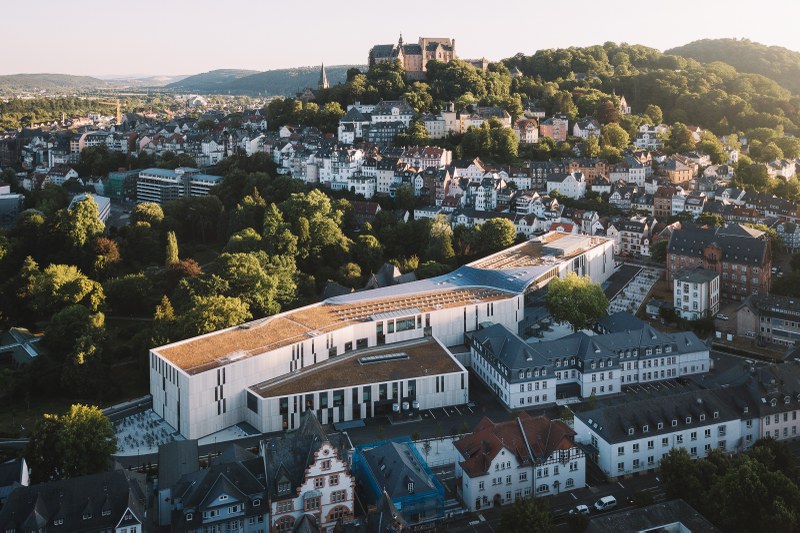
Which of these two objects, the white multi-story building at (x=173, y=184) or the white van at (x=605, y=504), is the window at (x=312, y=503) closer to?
the white van at (x=605, y=504)

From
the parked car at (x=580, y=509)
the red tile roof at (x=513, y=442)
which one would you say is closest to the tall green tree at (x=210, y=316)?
the red tile roof at (x=513, y=442)

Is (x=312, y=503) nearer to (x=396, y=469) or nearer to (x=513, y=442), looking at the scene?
(x=396, y=469)

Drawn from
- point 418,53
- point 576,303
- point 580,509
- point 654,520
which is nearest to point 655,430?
point 580,509

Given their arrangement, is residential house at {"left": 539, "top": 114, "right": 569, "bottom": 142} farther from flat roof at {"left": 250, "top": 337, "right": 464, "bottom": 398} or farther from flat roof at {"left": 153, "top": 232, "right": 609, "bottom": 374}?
flat roof at {"left": 250, "top": 337, "right": 464, "bottom": 398}

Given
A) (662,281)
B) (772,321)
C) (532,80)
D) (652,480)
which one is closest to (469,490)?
(652,480)

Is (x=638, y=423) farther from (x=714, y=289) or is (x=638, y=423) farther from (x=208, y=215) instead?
(x=208, y=215)
